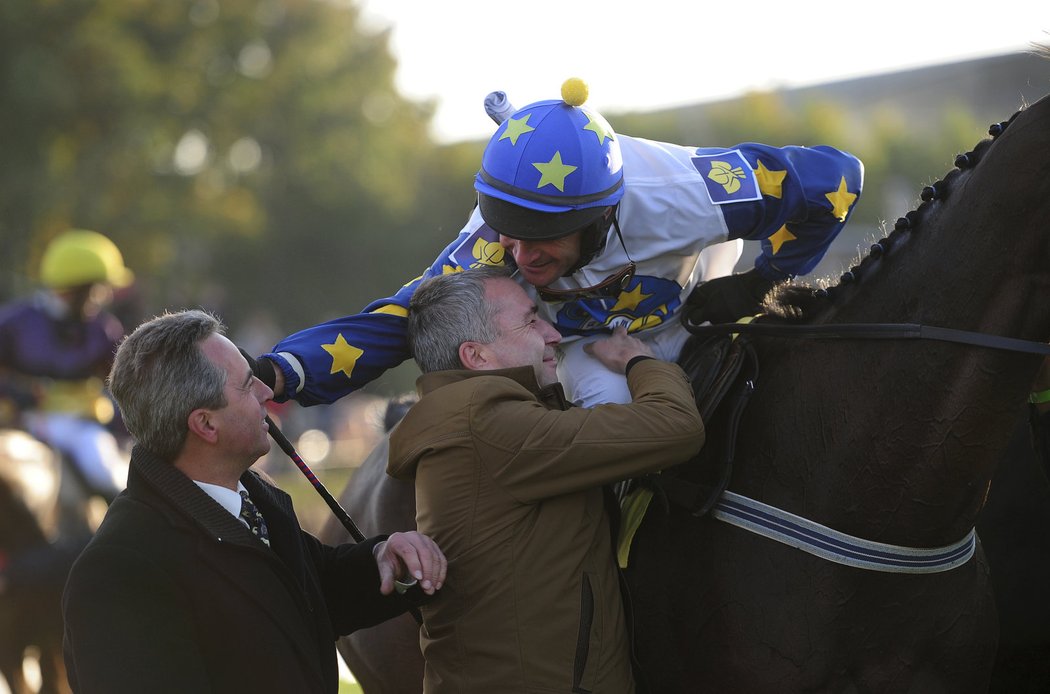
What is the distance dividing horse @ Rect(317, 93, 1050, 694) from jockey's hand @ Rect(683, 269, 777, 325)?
0.26m

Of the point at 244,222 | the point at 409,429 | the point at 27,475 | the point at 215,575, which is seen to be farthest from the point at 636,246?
the point at 244,222

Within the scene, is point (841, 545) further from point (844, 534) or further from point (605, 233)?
point (605, 233)

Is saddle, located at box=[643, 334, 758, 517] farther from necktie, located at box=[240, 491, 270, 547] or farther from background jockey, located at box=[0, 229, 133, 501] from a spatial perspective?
background jockey, located at box=[0, 229, 133, 501]

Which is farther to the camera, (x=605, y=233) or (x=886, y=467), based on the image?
(x=605, y=233)

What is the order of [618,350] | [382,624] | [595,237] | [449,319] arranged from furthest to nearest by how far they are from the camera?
[382,624] < [618,350] < [595,237] < [449,319]

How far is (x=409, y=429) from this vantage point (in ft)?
9.40

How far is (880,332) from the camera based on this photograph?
2.86 meters

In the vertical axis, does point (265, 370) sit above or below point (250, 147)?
above

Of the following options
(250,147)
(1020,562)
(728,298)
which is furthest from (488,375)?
(250,147)

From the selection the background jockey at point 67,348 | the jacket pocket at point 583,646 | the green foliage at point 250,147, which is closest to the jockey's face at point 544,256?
the jacket pocket at point 583,646

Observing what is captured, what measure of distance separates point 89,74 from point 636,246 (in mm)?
20545

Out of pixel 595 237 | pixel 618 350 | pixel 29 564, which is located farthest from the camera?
pixel 29 564

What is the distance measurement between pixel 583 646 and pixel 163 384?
3.55 feet

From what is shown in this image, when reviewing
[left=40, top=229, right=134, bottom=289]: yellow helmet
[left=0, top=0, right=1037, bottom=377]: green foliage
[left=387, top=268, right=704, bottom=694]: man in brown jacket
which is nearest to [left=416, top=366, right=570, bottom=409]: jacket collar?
[left=387, top=268, right=704, bottom=694]: man in brown jacket
